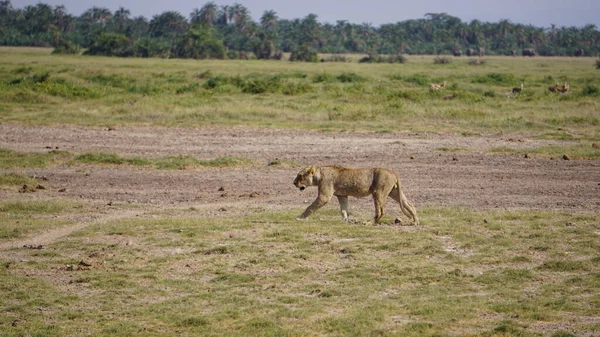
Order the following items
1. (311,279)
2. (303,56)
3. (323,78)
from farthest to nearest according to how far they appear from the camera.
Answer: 1. (303,56)
2. (323,78)
3. (311,279)

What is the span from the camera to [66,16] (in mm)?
136625

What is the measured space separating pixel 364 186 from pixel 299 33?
119756mm

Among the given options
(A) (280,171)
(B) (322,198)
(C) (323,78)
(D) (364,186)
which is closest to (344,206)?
(B) (322,198)

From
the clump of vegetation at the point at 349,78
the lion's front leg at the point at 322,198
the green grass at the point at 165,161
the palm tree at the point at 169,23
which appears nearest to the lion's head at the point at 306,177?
the lion's front leg at the point at 322,198

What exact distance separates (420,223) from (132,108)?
745 inches

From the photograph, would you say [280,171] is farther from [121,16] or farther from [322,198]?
[121,16]

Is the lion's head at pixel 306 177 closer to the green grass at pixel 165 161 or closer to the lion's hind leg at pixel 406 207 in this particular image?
the lion's hind leg at pixel 406 207

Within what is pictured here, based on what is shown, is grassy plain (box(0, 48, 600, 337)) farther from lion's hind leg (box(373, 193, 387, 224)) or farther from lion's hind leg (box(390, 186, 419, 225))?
lion's hind leg (box(373, 193, 387, 224))

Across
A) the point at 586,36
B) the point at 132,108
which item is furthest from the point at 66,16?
the point at 132,108

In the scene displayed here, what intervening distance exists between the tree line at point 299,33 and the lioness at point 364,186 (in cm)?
7798

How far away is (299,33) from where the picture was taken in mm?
131625

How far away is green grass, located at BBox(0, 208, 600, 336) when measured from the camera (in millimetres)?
8867

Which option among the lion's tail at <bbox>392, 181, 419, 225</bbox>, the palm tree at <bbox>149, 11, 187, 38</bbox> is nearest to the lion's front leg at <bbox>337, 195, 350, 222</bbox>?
the lion's tail at <bbox>392, 181, 419, 225</bbox>

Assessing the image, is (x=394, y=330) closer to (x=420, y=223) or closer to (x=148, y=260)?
(x=148, y=260)
